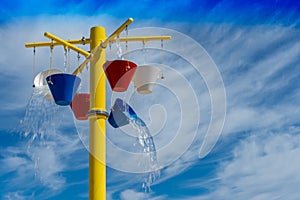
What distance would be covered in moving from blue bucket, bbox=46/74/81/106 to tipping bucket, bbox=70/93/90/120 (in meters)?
0.72

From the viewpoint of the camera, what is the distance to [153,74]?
678cm

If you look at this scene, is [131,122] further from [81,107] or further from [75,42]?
[75,42]

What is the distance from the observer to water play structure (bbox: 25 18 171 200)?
628 centimetres

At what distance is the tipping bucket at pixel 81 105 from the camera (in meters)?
7.17

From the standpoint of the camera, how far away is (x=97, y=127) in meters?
6.43

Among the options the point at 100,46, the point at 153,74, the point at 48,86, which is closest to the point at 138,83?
the point at 153,74

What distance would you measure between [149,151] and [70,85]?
1.36 m

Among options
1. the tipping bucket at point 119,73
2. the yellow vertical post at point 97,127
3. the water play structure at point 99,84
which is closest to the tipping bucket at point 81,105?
the water play structure at point 99,84

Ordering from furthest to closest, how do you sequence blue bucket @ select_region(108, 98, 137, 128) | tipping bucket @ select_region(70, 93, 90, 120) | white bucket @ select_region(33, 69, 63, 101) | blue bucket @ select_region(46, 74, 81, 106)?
tipping bucket @ select_region(70, 93, 90, 120) → white bucket @ select_region(33, 69, 63, 101) → blue bucket @ select_region(108, 98, 137, 128) → blue bucket @ select_region(46, 74, 81, 106)

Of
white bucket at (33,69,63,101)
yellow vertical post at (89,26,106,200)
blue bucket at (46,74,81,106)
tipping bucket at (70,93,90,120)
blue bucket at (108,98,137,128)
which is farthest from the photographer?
tipping bucket at (70,93,90,120)

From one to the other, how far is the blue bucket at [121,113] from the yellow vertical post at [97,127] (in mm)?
179

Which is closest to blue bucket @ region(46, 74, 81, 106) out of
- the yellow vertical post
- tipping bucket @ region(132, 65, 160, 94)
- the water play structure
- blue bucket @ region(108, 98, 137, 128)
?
the water play structure

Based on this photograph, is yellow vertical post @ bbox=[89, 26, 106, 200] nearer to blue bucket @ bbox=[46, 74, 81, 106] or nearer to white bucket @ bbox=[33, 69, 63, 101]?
blue bucket @ bbox=[46, 74, 81, 106]

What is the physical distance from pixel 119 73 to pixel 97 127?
0.78 m
